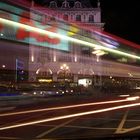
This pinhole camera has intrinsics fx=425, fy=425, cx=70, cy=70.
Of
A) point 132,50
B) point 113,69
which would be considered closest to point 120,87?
point 132,50

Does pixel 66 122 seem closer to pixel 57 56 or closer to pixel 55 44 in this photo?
pixel 57 56

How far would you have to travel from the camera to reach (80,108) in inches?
575

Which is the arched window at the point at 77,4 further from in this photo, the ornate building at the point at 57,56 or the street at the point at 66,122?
the ornate building at the point at 57,56

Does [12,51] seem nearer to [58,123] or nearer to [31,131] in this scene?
[31,131]

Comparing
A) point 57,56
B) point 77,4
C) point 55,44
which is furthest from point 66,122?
point 77,4

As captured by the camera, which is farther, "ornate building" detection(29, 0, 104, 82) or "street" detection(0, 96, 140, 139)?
"ornate building" detection(29, 0, 104, 82)

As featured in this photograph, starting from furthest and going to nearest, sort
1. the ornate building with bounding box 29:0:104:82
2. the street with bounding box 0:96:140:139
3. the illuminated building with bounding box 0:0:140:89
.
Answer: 1. the ornate building with bounding box 29:0:104:82
2. the illuminated building with bounding box 0:0:140:89
3. the street with bounding box 0:96:140:139

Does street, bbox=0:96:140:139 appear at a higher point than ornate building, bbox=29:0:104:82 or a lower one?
lower

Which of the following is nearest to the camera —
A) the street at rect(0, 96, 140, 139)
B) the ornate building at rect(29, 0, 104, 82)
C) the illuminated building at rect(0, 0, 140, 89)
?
the street at rect(0, 96, 140, 139)

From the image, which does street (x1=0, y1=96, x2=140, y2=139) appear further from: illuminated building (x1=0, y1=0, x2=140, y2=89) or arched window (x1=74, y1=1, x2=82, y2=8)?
arched window (x1=74, y1=1, x2=82, y2=8)

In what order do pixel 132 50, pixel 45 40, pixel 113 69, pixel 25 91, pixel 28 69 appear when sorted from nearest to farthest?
pixel 45 40 < pixel 28 69 < pixel 25 91 < pixel 113 69 < pixel 132 50

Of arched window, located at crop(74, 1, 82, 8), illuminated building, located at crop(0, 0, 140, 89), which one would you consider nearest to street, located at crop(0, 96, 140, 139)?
illuminated building, located at crop(0, 0, 140, 89)

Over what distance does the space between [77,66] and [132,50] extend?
4686mm

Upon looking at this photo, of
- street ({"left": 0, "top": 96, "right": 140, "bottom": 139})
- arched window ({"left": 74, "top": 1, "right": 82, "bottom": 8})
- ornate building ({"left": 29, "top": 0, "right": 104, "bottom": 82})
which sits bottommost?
street ({"left": 0, "top": 96, "right": 140, "bottom": 139})
